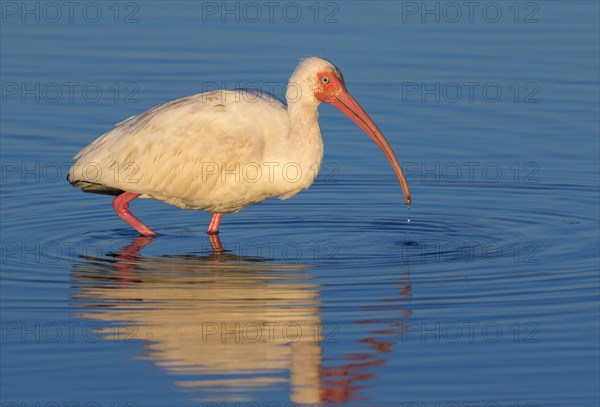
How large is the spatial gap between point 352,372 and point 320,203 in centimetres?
591

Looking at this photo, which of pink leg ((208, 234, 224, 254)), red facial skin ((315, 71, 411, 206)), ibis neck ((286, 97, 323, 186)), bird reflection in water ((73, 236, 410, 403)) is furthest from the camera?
pink leg ((208, 234, 224, 254))

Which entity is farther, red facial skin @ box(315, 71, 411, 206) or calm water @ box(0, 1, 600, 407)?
red facial skin @ box(315, 71, 411, 206)

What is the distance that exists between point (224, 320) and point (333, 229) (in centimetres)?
343

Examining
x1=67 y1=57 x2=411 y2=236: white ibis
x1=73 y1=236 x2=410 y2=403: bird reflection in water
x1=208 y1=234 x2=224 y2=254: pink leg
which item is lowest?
x1=73 y1=236 x2=410 y2=403: bird reflection in water

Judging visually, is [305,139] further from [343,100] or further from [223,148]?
[223,148]

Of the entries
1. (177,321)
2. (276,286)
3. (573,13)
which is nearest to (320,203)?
(276,286)

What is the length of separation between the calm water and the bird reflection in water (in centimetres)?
3

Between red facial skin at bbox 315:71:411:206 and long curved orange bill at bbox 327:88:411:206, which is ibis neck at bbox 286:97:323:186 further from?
long curved orange bill at bbox 327:88:411:206

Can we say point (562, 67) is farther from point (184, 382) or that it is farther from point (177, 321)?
point (184, 382)

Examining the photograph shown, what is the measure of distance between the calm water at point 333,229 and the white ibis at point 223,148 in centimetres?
58

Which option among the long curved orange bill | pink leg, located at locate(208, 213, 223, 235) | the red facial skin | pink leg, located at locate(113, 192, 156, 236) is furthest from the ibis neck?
pink leg, located at locate(113, 192, 156, 236)

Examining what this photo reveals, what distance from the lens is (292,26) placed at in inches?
925

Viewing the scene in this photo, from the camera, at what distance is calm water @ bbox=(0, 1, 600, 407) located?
420 inches

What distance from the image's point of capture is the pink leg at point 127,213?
15.0m
